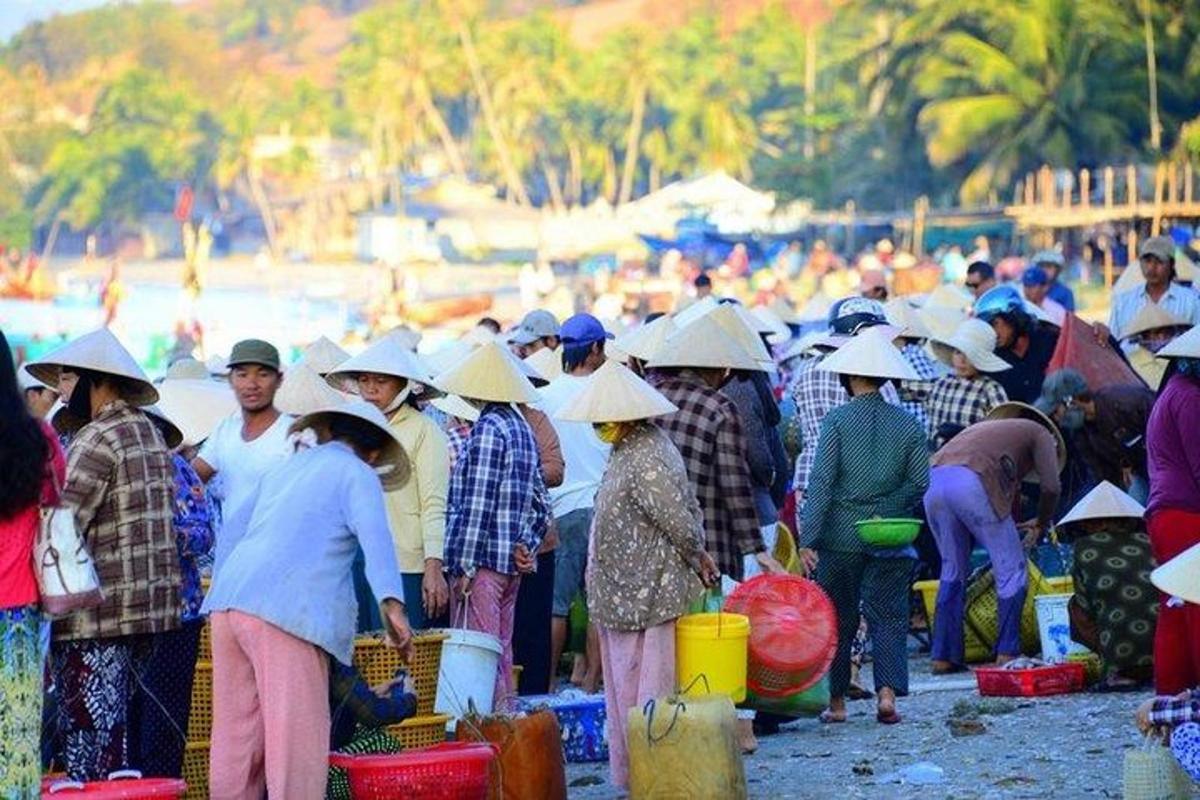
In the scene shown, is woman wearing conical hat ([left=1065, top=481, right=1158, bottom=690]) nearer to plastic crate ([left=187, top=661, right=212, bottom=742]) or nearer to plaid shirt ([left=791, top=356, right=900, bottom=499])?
plaid shirt ([left=791, top=356, right=900, bottom=499])

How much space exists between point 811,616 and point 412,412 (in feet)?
5.77

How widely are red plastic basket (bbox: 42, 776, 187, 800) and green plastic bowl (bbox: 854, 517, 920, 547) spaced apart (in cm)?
396

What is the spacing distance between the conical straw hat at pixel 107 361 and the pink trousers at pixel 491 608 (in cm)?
199

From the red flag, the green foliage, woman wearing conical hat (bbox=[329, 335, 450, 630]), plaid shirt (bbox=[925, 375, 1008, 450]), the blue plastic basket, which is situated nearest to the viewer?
woman wearing conical hat (bbox=[329, 335, 450, 630])

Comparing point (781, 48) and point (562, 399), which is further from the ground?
point (781, 48)

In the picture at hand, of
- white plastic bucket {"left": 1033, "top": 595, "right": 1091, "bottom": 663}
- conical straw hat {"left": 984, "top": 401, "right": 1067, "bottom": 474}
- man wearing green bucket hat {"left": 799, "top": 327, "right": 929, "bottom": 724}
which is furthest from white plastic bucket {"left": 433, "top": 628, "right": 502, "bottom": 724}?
conical straw hat {"left": 984, "top": 401, "right": 1067, "bottom": 474}

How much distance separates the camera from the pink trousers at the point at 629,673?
945 cm

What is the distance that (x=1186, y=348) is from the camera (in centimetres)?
985

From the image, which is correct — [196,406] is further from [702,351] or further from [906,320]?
[906,320]

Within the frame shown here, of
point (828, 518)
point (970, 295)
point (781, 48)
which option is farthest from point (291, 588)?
point (781, 48)

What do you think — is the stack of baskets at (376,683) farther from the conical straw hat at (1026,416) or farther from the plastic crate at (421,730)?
the conical straw hat at (1026,416)

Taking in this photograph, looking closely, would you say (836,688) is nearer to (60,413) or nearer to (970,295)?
(60,413)

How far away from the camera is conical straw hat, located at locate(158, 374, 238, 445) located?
11.8 m

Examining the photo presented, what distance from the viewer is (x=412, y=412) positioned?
1034cm
